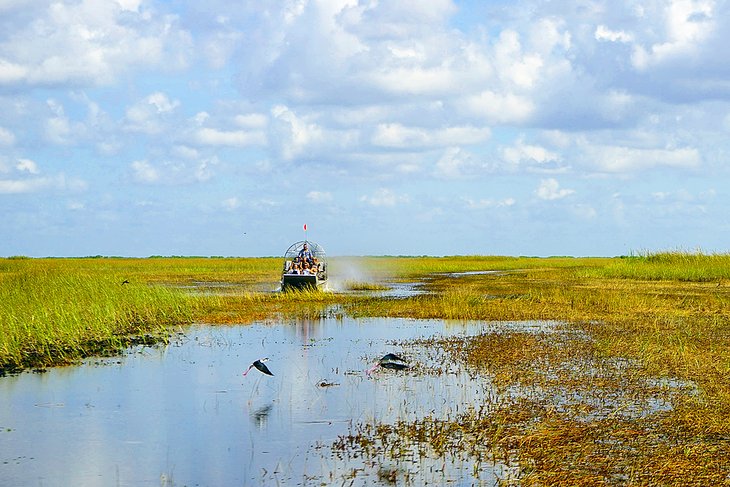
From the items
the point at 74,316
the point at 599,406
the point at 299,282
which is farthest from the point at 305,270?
the point at 599,406

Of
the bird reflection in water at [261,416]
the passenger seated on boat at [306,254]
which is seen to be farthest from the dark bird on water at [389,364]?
the passenger seated on boat at [306,254]

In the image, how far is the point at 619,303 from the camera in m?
27.0

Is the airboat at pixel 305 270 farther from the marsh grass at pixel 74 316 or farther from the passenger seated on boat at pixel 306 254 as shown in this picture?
the marsh grass at pixel 74 316

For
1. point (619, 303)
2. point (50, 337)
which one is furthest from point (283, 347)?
point (619, 303)

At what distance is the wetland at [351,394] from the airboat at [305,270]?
26.9 feet

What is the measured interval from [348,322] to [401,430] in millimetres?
14386

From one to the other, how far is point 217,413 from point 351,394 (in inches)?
91.1

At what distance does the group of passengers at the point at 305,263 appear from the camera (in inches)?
1385

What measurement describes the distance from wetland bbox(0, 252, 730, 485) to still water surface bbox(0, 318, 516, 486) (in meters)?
0.04

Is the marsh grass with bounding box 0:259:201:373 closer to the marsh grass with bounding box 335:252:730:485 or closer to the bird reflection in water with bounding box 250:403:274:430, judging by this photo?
the bird reflection in water with bounding box 250:403:274:430

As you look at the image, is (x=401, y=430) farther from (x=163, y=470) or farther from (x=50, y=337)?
(x=50, y=337)

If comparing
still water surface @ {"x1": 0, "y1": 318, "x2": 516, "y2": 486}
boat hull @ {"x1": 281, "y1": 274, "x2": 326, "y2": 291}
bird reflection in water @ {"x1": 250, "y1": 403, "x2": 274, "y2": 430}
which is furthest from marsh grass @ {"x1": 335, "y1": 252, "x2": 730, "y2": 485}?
boat hull @ {"x1": 281, "y1": 274, "x2": 326, "y2": 291}

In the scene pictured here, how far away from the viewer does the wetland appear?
950 centimetres

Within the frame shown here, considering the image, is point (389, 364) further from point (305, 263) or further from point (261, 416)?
point (305, 263)
